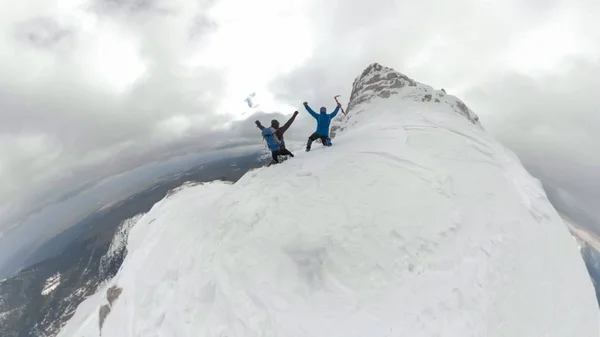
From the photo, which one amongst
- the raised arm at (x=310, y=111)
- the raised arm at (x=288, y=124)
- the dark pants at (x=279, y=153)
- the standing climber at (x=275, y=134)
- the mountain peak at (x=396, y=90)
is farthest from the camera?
the mountain peak at (x=396, y=90)

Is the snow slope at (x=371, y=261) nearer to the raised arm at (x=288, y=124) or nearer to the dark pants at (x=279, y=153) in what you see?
the dark pants at (x=279, y=153)

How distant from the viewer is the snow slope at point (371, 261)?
26.5 ft

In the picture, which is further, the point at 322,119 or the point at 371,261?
the point at 322,119

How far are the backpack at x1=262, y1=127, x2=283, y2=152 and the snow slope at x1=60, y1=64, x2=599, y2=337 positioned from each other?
231cm

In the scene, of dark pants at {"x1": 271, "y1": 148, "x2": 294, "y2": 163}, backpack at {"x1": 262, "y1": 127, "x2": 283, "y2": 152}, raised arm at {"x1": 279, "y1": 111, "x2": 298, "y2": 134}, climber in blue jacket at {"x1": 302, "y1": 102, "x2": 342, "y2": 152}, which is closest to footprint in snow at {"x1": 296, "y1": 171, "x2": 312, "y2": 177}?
backpack at {"x1": 262, "y1": 127, "x2": 283, "y2": 152}

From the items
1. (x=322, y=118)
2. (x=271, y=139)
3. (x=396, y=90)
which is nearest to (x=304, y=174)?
(x=271, y=139)

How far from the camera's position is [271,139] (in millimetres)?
16391

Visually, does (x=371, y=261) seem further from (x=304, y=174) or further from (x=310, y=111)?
(x=310, y=111)

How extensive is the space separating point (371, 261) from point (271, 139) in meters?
9.62

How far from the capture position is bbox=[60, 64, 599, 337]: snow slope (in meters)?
8.06

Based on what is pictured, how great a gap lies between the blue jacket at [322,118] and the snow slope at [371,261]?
9.58 ft

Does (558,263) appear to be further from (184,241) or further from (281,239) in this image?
(184,241)

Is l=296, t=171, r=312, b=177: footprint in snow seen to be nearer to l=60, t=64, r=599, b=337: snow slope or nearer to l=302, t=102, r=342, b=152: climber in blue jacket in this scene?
l=60, t=64, r=599, b=337: snow slope

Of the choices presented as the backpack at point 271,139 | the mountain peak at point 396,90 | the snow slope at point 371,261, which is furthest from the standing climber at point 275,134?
the mountain peak at point 396,90
